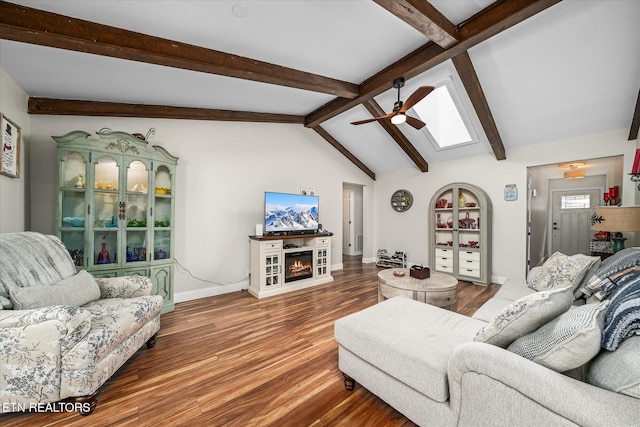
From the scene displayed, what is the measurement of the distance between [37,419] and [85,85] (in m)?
2.84

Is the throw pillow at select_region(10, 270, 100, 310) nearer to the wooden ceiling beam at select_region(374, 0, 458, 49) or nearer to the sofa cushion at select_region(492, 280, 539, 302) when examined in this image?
the wooden ceiling beam at select_region(374, 0, 458, 49)

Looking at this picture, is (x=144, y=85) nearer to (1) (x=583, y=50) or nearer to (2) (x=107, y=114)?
(2) (x=107, y=114)

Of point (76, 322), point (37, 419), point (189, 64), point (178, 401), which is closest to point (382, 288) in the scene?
point (178, 401)

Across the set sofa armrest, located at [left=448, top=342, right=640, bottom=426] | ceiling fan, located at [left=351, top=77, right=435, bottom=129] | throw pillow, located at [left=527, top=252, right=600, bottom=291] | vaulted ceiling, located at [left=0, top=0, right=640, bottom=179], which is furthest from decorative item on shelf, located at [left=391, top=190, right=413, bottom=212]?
sofa armrest, located at [left=448, top=342, right=640, bottom=426]

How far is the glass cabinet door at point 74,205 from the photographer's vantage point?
2.55m

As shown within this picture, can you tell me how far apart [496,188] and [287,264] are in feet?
12.8

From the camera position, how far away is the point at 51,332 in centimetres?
141

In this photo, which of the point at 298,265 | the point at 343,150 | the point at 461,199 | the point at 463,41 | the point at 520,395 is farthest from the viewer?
the point at 343,150

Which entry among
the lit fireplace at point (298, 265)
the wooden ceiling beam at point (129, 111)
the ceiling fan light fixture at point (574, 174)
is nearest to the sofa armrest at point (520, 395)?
the lit fireplace at point (298, 265)

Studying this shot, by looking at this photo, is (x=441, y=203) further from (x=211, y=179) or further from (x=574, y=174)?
(x=211, y=179)

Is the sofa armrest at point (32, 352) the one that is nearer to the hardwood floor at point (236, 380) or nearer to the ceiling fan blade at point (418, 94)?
the hardwood floor at point (236, 380)

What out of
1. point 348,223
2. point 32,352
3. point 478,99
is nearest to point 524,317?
point 32,352

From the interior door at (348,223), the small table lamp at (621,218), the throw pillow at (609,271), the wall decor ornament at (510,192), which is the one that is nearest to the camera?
the throw pillow at (609,271)

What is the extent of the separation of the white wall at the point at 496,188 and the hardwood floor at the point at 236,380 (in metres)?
2.06
